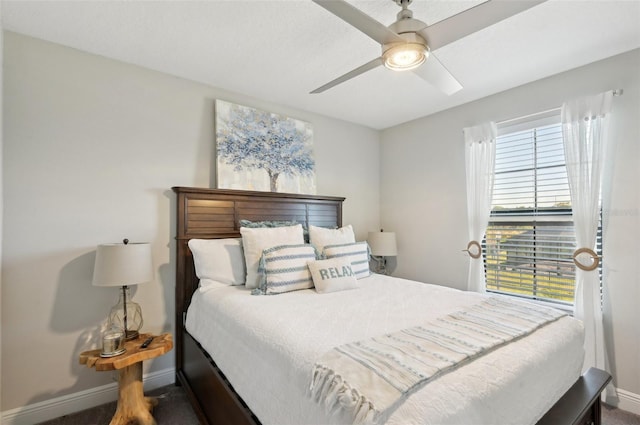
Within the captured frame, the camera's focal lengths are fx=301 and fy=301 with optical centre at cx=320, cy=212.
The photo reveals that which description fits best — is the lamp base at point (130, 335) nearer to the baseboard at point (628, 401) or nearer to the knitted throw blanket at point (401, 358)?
the knitted throw blanket at point (401, 358)

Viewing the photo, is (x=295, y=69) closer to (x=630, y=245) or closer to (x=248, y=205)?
(x=248, y=205)

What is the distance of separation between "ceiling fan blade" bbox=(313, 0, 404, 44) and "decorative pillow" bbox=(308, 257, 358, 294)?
4.88ft

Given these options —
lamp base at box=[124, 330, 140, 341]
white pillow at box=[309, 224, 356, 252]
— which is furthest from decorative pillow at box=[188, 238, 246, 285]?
white pillow at box=[309, 224, 356, 252]

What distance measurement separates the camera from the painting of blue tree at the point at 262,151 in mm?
2691

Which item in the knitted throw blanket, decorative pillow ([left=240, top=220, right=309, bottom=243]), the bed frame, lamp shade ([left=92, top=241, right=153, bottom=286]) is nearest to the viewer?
the knitted throw blanket

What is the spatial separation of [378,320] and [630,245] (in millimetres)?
2030

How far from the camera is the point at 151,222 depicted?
2.38 m

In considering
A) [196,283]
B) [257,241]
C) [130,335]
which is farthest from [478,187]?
[130,335]

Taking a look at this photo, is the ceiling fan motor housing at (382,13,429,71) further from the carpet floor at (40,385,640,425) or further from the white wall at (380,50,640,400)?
the carpet floor at (40,385,640,425)

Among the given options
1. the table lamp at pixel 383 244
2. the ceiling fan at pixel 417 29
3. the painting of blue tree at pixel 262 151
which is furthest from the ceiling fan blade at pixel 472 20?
Result: the table lamp at pixel 383 244

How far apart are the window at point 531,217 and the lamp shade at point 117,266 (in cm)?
303

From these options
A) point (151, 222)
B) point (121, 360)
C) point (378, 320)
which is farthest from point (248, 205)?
point (378, 320)

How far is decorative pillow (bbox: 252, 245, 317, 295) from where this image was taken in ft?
6.95

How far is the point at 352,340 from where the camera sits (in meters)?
1.31
